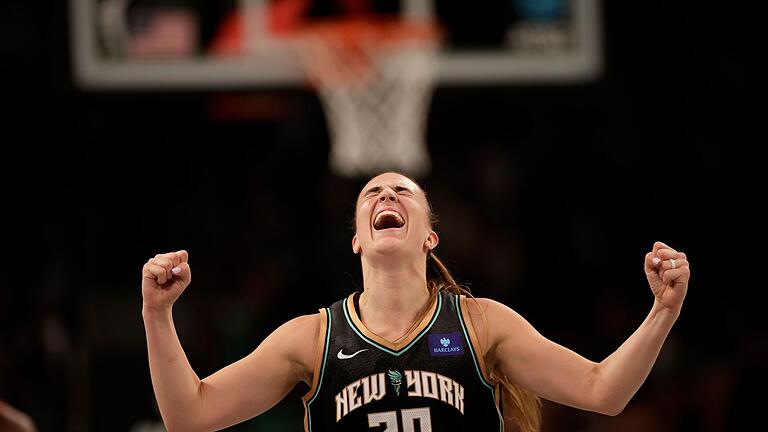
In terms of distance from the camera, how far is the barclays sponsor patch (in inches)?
140

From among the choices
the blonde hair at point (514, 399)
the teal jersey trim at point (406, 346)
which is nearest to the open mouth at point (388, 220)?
the blonde hair at point (514, 399)

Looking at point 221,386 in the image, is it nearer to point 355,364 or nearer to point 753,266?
point 355,364

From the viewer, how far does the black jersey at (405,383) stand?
3496mm

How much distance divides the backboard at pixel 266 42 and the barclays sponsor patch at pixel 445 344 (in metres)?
5.02

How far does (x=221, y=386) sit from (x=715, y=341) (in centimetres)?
650

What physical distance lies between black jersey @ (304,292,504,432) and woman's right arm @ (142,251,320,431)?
10cm

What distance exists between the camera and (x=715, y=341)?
30.2 feet

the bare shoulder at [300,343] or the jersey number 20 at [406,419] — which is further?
the bare shoulder at [300,343]

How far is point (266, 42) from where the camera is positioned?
831 centimetres

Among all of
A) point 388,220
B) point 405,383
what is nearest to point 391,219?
point 388,220

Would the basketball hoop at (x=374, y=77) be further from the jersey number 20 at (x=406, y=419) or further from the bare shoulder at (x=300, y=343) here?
the jersey number 20 at (x=406, y=419)

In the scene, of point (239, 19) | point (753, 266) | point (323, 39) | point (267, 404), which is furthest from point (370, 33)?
point (267, 404)

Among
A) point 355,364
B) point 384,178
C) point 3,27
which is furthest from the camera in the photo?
point 3,27

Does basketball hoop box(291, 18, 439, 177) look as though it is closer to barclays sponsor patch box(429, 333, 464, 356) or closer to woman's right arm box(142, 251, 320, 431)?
woman's right arm box(142, 251, 320, 431)
